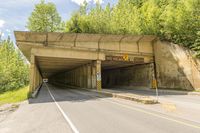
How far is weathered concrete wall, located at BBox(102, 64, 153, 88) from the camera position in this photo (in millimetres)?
35034

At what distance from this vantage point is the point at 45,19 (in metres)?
65.8

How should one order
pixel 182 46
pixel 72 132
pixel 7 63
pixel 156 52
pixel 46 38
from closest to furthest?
pixel 72 132 < pixel 46 38 < pixel 182 46 < pixel 156 52 < pixel 7 63

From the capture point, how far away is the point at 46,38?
91.5 ft

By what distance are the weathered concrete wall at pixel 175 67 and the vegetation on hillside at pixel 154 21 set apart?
157cm

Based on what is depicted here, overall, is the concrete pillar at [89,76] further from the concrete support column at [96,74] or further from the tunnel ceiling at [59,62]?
the concrete support column at [96,74]

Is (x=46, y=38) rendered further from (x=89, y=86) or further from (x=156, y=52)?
(x=156, y=52)

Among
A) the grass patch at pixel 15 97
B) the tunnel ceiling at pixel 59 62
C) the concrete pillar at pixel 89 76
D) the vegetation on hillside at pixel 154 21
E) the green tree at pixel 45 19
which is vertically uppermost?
the green tree at pixel 45 19

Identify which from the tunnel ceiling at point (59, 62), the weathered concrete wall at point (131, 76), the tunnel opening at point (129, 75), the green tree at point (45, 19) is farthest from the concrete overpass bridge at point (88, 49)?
the green tree at point (45, 19)

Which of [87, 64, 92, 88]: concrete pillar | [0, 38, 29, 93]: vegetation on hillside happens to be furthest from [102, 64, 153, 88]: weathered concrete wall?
[0, 38, 29, 93]: vegetation on hillside

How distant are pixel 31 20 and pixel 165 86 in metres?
48.9

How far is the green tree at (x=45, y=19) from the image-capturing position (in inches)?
2552

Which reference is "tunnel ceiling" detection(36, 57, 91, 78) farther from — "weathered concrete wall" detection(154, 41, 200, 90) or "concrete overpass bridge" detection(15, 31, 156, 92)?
"weathered concrete wall" detection(154, 41, 200, 90)

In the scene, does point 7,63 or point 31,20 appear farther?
point 31,20

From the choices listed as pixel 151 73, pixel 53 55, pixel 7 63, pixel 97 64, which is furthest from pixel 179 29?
pixel 7 63
